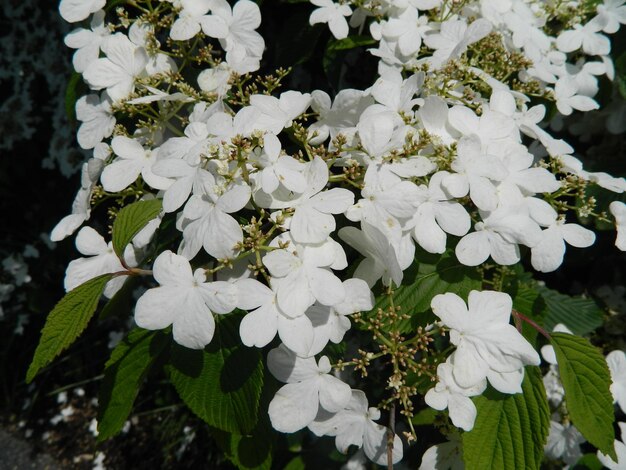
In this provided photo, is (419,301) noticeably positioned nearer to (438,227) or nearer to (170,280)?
(438,227)

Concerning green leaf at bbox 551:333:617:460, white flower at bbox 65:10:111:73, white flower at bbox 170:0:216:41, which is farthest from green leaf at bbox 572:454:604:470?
white flower at bbox 65:10:111:73

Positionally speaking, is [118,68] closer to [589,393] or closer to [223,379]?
[223,379]

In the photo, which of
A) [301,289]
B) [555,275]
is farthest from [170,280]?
[555,275]

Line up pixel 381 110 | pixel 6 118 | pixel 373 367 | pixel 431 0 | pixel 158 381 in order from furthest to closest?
1. pixel 158 381
2. pixel 6 118
3. pixel 373 367
4. pixel 431 0
5. pixel 381 110

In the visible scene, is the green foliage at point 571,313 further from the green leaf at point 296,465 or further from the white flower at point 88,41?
the white flower at point 88,41

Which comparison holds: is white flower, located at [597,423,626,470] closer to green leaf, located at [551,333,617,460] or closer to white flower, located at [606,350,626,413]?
white flower, located at [606,350,626,413]

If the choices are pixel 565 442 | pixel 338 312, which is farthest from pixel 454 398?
pixel 565 442

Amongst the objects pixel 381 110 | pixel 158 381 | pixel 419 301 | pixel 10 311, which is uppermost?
A: pixel 381 110
